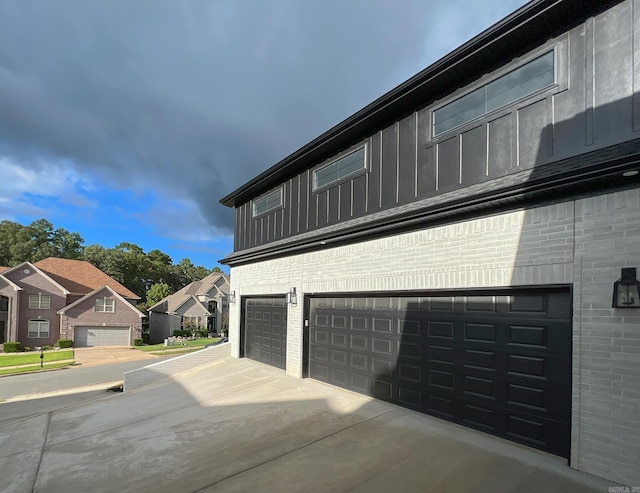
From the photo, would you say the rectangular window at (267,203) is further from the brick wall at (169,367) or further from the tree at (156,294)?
the tree at (156,294)

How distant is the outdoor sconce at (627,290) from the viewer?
4.07m

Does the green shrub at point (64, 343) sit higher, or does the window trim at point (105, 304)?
the window trim at point (105, 304)

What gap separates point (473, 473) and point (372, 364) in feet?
10.5

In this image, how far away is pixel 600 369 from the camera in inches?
170

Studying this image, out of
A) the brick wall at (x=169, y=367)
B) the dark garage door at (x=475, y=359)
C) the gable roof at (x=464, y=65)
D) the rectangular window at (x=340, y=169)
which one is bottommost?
the brick wall at (x=169, y=367)

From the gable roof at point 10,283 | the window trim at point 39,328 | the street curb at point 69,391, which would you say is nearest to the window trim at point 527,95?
the street curb at point 69,391

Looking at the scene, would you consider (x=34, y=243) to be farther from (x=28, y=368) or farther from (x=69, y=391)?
(x=69, y=391)

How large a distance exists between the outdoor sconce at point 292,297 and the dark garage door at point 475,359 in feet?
7.01

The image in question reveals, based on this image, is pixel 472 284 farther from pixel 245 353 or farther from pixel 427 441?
pixel 245 353

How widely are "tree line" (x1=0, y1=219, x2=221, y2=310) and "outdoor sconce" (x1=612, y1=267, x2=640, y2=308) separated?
54197 mm

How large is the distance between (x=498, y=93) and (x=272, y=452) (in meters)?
6.65

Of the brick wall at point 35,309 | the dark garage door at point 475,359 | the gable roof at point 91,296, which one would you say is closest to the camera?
the dark garage door at point 475,359

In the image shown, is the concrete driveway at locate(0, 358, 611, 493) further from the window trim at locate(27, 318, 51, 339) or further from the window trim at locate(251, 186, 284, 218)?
the window trim at locate(27, 318, 51, 339)

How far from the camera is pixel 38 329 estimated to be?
109 ft
